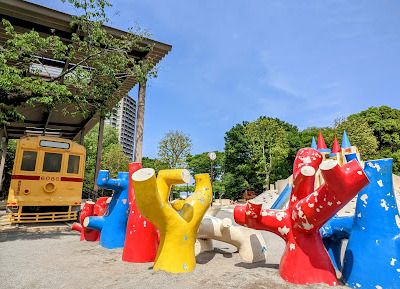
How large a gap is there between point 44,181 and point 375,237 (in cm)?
1046

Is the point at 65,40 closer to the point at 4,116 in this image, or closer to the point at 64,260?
the point at 4,116

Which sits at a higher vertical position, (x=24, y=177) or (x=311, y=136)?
(x=311, y=136)

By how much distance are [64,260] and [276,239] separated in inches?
224

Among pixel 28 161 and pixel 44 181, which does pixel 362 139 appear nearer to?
pixel 44 181

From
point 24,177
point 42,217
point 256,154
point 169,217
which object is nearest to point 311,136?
point 256,154

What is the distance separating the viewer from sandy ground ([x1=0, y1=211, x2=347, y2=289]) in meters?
3.82

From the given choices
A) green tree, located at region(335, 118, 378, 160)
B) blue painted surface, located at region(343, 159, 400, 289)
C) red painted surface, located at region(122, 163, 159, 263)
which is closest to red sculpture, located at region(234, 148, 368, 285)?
blue painted surface, located at region(343, 159, 400, 289)

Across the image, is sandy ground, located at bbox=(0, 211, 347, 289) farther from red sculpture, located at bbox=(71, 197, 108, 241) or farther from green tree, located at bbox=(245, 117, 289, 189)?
green tree, located at bbox=(245, 117, 289, 189)

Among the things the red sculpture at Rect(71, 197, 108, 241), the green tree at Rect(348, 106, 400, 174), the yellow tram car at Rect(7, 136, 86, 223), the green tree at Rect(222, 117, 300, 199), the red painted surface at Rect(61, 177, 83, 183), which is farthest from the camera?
the green tree at Rect(348, 106, 400, 174)

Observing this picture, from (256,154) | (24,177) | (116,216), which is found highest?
(256,154)

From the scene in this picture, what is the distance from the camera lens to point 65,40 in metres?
10.3

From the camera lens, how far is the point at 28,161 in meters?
10.2

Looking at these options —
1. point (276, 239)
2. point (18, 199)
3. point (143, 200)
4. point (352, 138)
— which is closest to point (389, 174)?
point (143, 200)

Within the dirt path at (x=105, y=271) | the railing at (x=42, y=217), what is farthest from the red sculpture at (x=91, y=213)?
the railing at (x=42, y=217)
